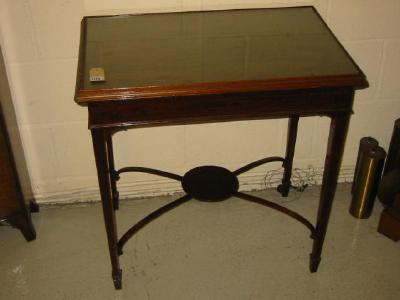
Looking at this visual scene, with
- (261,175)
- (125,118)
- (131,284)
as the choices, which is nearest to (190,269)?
(131,284)

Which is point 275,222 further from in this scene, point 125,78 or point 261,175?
point 125,78

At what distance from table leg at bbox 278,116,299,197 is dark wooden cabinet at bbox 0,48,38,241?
3.57 feet

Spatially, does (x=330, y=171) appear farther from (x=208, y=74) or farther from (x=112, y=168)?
(x=112, y=168)

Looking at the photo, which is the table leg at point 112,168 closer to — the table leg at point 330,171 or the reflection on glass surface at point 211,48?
the reflection on glass surface at point 211,48

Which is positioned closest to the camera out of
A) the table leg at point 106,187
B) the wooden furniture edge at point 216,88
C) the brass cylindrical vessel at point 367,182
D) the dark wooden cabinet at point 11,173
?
the wooden furniture edge at point 216,88

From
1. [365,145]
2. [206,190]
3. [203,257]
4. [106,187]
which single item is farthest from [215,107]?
[365,145]

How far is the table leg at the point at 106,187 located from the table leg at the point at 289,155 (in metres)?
0.83

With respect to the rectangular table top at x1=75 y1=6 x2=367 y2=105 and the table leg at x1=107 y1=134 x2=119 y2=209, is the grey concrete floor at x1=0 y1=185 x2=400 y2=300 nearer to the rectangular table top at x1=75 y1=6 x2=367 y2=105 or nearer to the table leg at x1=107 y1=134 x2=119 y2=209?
the table leg at x1=107 y1=134 x2=119 y2=209

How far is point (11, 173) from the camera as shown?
183 centimetres

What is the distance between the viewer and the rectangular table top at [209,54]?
4.38 feet

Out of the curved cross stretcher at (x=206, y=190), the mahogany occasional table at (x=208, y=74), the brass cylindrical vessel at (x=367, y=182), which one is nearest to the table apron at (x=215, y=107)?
the mahogany occasional table at (x=208, y=74)

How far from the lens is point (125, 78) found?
1352 millimetres

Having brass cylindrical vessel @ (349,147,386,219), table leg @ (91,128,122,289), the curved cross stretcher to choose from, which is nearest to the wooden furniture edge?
table leg @ (91,128,122,289)

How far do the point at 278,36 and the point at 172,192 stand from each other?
97 cm
